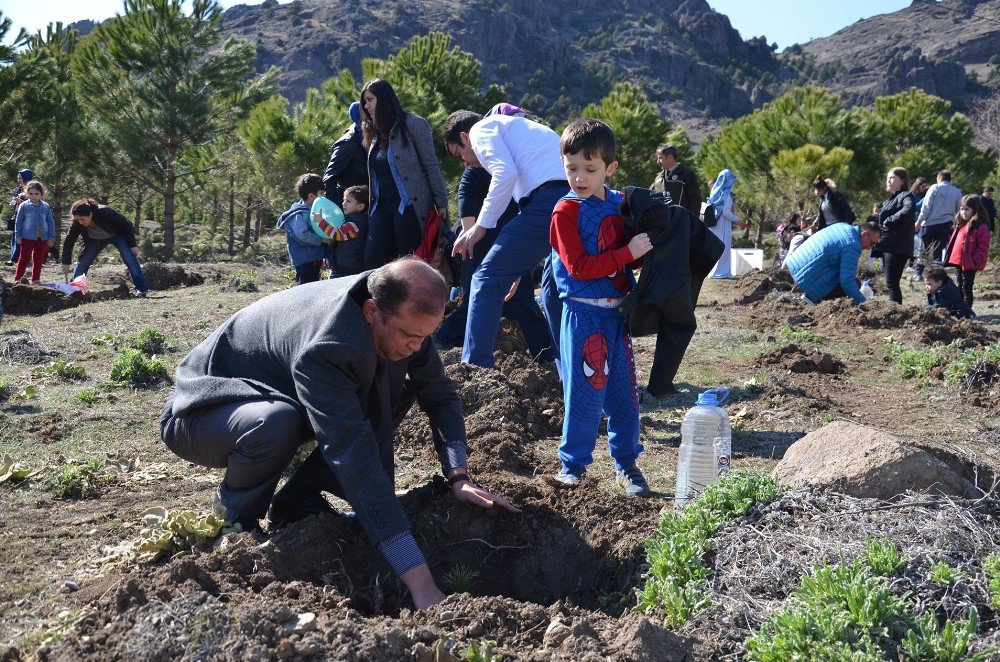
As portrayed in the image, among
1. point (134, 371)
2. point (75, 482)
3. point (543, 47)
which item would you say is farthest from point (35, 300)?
point (543, 47)

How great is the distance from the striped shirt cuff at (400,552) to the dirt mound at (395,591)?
0.59 feet

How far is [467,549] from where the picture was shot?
3.30m

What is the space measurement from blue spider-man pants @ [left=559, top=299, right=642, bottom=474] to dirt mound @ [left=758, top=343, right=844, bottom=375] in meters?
3.61

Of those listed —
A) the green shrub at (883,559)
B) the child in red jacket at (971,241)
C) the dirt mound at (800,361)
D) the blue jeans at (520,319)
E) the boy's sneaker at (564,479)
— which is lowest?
the dirt mound at (800,361)

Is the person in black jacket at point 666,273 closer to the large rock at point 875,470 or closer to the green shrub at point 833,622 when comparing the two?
the large rock at point 875,470

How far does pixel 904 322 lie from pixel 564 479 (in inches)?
245

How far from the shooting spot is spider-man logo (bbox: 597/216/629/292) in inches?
149

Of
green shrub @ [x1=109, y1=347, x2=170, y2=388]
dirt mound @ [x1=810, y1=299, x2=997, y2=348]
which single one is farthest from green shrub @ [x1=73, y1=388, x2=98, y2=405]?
dirt mound @ [x1=810, y1=299, x2=997, y2=348]

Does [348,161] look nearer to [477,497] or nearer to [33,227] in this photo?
[477,497]

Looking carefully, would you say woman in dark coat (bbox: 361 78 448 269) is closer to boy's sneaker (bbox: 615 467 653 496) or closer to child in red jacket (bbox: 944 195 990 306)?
boy's sneaker (bbox: 615 467 653 496)

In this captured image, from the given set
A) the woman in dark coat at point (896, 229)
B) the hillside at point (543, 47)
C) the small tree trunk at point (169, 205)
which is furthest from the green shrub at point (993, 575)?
the hillside at point (543, 47)

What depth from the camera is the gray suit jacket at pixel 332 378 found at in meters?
2.68

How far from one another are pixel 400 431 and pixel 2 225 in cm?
2699

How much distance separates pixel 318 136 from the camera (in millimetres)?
21547
